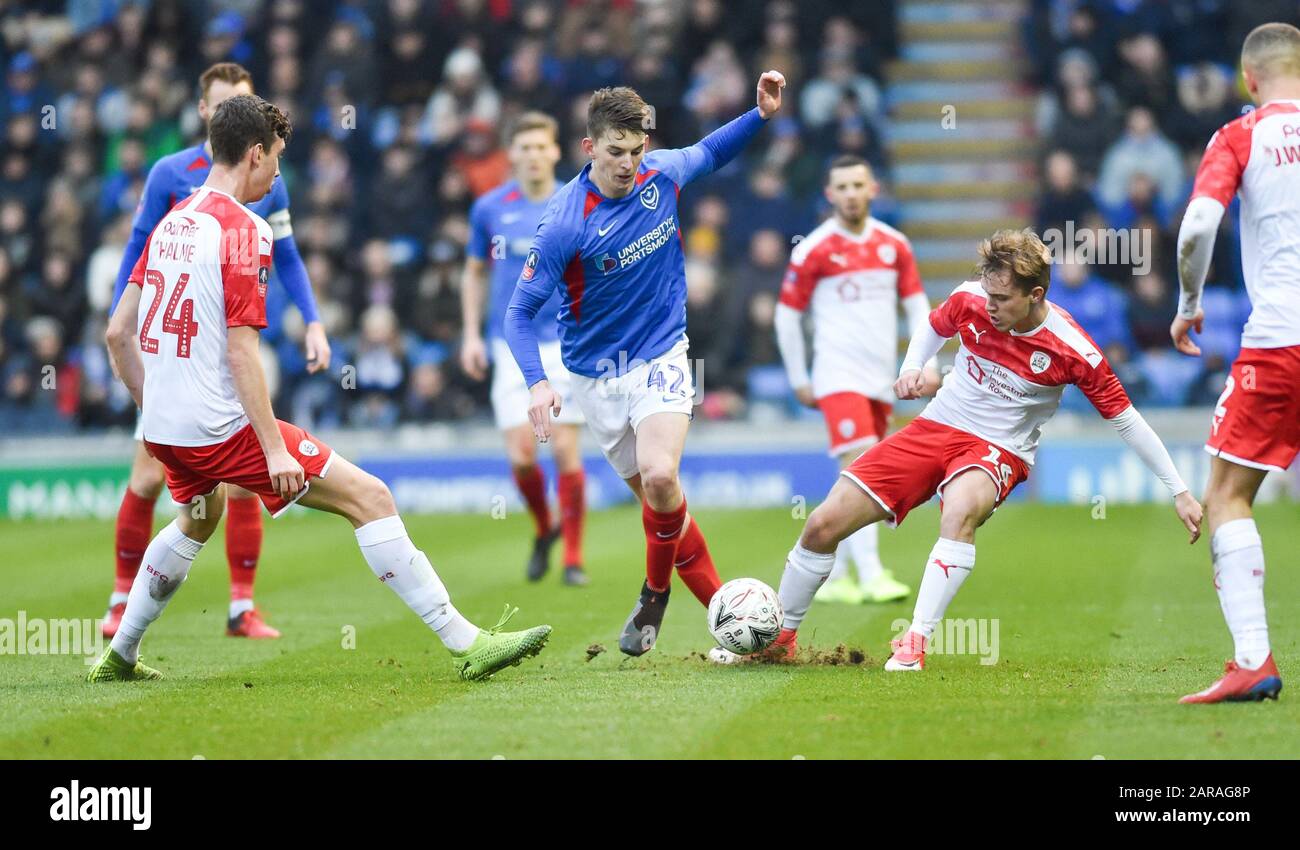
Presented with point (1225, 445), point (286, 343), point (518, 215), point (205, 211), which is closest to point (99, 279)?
point (286, 343)

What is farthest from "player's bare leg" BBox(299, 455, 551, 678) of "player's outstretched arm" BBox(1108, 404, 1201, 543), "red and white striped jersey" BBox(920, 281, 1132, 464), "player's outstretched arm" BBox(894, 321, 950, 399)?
"player's outstretched arm" BBox(1108, 404, 1201, 543)

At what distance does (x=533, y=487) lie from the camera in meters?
11.2

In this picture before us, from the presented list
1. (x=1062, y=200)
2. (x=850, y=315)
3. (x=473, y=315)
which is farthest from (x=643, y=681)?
(x=1062, y=200)

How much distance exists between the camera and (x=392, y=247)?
18531 millimetres

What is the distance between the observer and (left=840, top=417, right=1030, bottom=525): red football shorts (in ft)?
23.4

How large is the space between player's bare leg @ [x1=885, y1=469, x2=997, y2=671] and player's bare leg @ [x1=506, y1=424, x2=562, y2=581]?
446 cm

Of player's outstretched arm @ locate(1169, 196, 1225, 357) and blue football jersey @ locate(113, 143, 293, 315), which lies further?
blue football jersey @ locate(113, 143, 293, 315)

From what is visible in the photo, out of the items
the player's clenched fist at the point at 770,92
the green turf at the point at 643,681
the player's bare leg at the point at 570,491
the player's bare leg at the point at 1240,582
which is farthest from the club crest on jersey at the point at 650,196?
the player's bare leg at the point at 570,491

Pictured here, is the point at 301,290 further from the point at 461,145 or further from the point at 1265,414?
the point at 461,145

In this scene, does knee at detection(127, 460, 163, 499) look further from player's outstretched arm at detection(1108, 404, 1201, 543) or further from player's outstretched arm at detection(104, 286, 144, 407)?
player's outstretched arm at detection(1108, 404, 1201, 543)

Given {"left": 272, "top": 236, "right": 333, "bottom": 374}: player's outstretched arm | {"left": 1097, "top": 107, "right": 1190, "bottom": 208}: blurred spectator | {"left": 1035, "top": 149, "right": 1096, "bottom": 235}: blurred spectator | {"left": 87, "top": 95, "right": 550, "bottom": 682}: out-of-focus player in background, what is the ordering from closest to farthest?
{"left": 87, "top": 95, "right": 550, "bottom": 682}: out-of-focus player in background → {"left": 272, "top": 236, "right": 333, "bottom": 374}: player's outstretched arm → {"left": 1035, "top": 149, "right": 1096, "bottom": 235}: blurred spectator → {"left": 1097, "top": 107, "right": 1190, "bottom": 208}: blurred spectator

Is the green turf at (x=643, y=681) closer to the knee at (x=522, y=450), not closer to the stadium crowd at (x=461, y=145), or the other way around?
the knee at (x=522, y=450)

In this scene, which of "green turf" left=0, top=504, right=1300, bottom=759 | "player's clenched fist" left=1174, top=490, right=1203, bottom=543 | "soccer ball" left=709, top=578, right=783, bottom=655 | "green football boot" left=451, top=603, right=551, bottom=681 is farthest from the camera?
"soccer ball" left=709, top=578, right=783, bottom=655

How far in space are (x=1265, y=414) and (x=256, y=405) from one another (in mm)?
3677
